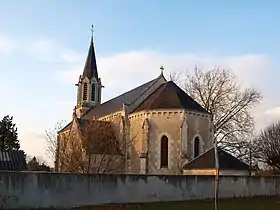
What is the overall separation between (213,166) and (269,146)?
966 inches

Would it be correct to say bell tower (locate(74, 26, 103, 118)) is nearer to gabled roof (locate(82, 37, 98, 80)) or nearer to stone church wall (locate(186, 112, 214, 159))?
gabled roof (locate(82, 37, 98, 80))

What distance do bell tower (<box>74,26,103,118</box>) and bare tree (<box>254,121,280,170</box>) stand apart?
20.2m

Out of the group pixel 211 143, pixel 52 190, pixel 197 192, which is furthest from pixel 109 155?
pixel 52 190

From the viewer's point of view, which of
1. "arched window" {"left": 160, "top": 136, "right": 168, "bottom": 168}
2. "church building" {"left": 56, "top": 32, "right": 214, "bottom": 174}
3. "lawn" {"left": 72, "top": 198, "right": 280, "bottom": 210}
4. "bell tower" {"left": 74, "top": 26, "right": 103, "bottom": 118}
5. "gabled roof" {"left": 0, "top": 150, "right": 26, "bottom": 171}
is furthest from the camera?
"bell tower" {"left": 74, "top": 26, "right": 103, "bottom": 118}

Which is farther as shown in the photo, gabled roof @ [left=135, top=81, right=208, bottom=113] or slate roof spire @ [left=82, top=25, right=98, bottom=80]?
slate roof spire @ [left=82, top=25, right=98, bottom=80]

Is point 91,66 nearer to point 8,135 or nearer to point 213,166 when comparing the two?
point 8,135

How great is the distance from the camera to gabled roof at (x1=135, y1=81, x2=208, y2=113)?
3309 cm

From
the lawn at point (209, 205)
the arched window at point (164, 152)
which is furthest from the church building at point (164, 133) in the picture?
the lawn at point (209, 205)

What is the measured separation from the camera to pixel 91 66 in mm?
55094

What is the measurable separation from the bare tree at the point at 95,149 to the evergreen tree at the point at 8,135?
41.9ft

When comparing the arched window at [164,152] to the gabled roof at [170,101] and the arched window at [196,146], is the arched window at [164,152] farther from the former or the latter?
the gabled roof at [170,101]

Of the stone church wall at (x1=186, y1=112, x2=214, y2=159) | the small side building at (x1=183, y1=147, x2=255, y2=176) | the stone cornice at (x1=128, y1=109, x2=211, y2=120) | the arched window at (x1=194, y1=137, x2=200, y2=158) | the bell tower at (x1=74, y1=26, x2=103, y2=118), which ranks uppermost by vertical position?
the bell tower at (x1=74, y1=26, x2=103, y2=118)

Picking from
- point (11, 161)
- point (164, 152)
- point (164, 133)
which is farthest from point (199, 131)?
point (11, 161)

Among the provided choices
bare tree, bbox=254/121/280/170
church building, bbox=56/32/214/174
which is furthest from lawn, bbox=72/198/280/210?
bare tree, bbox=254/121/280/170
